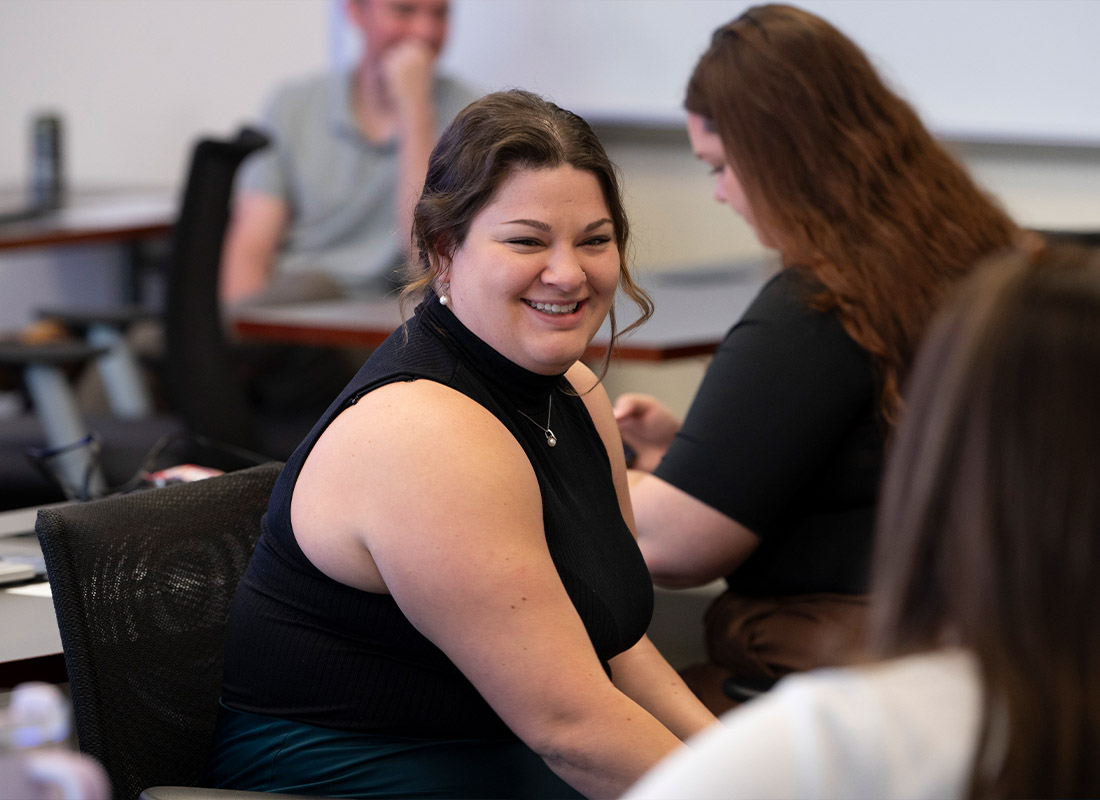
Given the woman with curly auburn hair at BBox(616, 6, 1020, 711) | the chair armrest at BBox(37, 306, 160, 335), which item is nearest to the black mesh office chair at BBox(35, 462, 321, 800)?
the woman with curly auburn hair at BBox(616, 6, 1020, 711)

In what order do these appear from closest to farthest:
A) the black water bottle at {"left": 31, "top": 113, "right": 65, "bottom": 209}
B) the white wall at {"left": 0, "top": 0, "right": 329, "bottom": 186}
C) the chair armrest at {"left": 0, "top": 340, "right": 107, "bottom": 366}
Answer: the chair armrest at {"left": 0, "top": 340, "right": 107, "bottom": 366} < the black water bottle at {"left": 31, "top": 113, "right": 65, "bottom": 209} < the white wall at {"left": 0, "top": 0, "right": 329, "bottom": 186}

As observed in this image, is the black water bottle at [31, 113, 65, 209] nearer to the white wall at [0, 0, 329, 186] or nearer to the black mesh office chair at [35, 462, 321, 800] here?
the white wall at [0, 0, 329, 186]

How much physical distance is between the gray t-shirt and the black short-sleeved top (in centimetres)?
234

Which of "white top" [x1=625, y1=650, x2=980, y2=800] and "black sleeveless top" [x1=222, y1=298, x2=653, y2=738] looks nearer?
"white top" [x1=625, y1=650, x2=980, y2=800]

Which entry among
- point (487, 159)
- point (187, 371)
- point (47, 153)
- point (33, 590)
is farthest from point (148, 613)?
point (47, 153)

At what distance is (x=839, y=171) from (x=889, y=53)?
1821 millimetres

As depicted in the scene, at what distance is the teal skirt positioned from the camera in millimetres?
1221

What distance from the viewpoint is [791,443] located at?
154cm

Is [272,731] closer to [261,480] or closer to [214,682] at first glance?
[214,682]

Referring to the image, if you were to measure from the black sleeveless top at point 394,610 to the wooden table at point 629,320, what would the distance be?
2.54 ft

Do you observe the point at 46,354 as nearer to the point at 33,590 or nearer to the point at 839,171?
the point at 33,590

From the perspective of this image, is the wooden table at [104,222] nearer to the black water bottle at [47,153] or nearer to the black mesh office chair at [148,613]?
the black water bottle at [47,153]

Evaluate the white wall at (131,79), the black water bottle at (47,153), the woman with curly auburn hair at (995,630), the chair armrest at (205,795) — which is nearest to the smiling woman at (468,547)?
the chair armrest at (205,795)

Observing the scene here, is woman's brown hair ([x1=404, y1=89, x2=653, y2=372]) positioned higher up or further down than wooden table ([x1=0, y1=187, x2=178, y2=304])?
higher up
